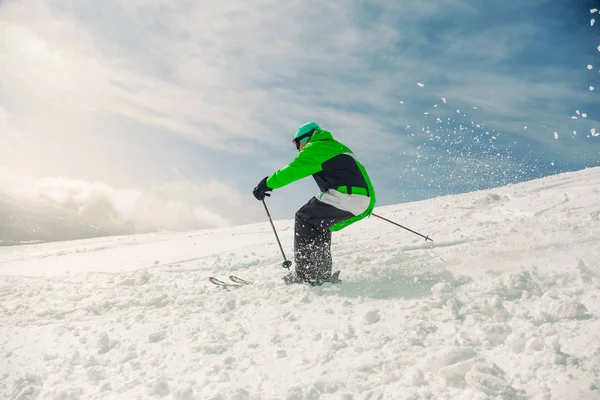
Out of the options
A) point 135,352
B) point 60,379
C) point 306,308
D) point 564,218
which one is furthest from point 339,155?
point 564,218

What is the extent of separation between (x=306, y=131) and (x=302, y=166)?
0.73 metres

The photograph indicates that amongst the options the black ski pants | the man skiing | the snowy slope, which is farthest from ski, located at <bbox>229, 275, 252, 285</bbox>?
the black ski pants

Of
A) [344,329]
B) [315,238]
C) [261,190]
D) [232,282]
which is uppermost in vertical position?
[261,190]

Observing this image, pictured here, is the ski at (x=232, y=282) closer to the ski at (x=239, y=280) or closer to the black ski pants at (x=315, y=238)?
the ski at (x=239, y=280)

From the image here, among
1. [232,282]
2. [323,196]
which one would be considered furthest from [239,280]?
[323,196]

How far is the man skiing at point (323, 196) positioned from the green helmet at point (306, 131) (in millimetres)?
193

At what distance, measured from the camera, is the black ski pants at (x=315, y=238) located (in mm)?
4961

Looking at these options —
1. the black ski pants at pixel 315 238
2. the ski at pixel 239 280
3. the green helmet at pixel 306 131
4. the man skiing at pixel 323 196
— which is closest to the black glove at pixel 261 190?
the man skiing at pixel 323 196

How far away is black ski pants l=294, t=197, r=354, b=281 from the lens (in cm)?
496

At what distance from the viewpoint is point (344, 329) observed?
11.2 ft

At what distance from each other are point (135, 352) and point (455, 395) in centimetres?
262

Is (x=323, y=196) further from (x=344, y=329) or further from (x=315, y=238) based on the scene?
(x=344, y=329)

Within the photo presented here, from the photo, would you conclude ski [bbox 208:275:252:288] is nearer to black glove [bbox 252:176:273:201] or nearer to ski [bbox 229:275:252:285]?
ski [bbox 229:275:252:285]

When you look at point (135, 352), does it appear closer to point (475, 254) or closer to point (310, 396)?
point (310, 396)
